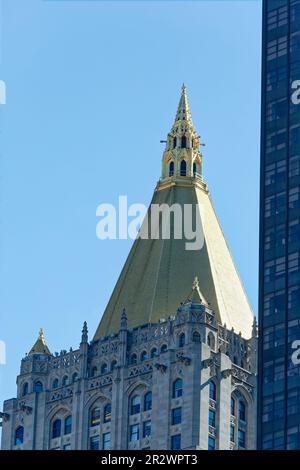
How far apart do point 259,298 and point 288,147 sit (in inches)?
437

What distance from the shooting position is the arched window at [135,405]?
173500 mm

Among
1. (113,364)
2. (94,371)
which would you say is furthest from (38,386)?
(113,364)

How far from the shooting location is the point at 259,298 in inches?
5704

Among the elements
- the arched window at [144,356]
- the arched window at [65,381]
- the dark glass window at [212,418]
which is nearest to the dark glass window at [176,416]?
the dark glass window at [212,418]

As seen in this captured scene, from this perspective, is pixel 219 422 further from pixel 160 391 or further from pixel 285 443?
pixel 285 443

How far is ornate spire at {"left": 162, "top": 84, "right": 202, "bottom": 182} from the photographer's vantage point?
191000mm

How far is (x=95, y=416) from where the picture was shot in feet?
579

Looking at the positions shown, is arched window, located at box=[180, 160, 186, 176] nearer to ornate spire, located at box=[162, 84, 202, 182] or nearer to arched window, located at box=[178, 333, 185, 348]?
ornate spire, located at box=[162, 84, 202, 182]

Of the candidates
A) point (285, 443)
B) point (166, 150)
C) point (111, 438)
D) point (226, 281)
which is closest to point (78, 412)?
point (111, 438)

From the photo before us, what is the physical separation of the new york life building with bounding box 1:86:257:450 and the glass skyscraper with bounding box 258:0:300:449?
85.2 feet

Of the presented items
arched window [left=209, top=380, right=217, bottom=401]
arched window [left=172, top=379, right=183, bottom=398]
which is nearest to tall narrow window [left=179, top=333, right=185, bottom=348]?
arched window [left=172, top=379, right=183, bottom=398]

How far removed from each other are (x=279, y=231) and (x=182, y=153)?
46.6 m

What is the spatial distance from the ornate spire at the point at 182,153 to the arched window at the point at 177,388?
2452 cm

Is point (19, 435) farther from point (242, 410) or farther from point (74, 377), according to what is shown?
point (242, 410)
